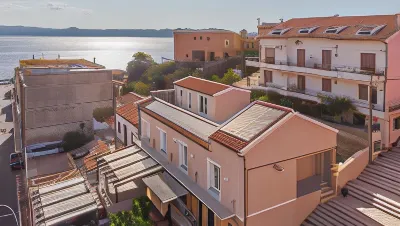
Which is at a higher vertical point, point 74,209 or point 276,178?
point 276,178

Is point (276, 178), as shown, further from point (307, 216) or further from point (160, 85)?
point (160, 85)

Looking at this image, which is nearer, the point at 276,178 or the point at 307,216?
the point at 276,178

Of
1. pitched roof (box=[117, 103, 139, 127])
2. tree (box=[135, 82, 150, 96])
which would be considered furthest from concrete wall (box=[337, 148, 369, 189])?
tree (box=[135, 82, 150, 96])

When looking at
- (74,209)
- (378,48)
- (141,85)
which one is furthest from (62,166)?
(378,48)

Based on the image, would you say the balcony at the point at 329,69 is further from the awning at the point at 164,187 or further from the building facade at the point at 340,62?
the awning at the point at 164,187

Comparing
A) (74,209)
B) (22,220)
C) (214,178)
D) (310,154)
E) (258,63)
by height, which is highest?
(258,63)

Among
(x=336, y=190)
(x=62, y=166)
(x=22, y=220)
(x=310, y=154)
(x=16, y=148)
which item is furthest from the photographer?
(x=16, y=148)

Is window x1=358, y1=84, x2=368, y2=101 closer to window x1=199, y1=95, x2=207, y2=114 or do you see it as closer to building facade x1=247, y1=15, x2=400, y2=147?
building facade x1=247, y1=15, x2=400, y2=147

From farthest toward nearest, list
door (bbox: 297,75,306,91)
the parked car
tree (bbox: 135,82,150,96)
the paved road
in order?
tree (bbox: 135,82,150,96) < the parked car < door (bbox: 297,75,306,91) < the paved road
